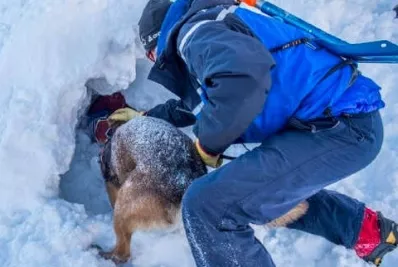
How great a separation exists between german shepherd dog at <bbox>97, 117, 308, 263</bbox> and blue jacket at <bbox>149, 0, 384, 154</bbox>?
529 millimetres

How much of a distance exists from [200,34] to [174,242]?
162 cm

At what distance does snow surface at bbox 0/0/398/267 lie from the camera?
3529 millimetres

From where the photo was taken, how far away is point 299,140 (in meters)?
2.83

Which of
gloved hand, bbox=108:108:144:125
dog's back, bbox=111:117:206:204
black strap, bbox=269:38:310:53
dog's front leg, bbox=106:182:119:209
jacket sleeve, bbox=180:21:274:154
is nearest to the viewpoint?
jacket sleeve, bbox=180:21:274:154

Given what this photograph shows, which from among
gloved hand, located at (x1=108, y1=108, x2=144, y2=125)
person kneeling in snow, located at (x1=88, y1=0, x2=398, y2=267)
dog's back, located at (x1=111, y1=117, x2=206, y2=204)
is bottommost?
gloved hand, located at (x1=108, y1=108, x2=144, y2=125)

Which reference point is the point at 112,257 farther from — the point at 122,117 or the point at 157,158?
the point at 122,117

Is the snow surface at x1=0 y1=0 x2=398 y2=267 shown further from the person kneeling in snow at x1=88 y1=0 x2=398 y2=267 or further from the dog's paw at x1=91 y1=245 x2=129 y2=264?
the person kneeling in snow at x1=88 y1=0 x2=398 y2=267

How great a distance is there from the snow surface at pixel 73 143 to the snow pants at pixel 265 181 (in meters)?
0.78

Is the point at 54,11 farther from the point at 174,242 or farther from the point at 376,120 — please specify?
the point at 376,120

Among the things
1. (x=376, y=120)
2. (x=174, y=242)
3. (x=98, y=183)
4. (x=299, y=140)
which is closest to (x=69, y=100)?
(x=98, y=183)

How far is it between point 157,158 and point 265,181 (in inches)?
38.3

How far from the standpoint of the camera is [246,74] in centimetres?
248

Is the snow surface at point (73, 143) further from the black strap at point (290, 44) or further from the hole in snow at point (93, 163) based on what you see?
the black strap at point (290, 44)

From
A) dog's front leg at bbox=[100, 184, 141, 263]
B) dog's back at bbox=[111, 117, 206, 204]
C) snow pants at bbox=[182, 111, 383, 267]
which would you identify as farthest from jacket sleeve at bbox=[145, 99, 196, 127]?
snow pants at bbox=[182, 111, 383, 267]
